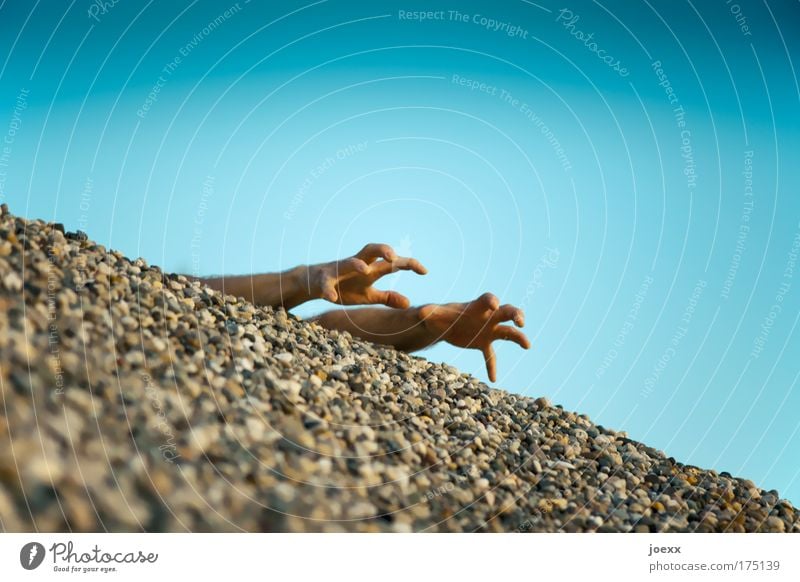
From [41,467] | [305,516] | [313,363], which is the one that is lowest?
[305,516]

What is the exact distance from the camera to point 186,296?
334 centimetres

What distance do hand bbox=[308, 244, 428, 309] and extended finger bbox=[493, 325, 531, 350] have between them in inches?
23.5

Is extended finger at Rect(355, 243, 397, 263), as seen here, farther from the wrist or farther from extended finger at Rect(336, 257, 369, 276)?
the wrist

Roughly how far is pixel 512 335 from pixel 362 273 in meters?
1.01

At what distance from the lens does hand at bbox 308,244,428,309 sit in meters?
4.26

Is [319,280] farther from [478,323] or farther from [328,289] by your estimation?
[478,323]
